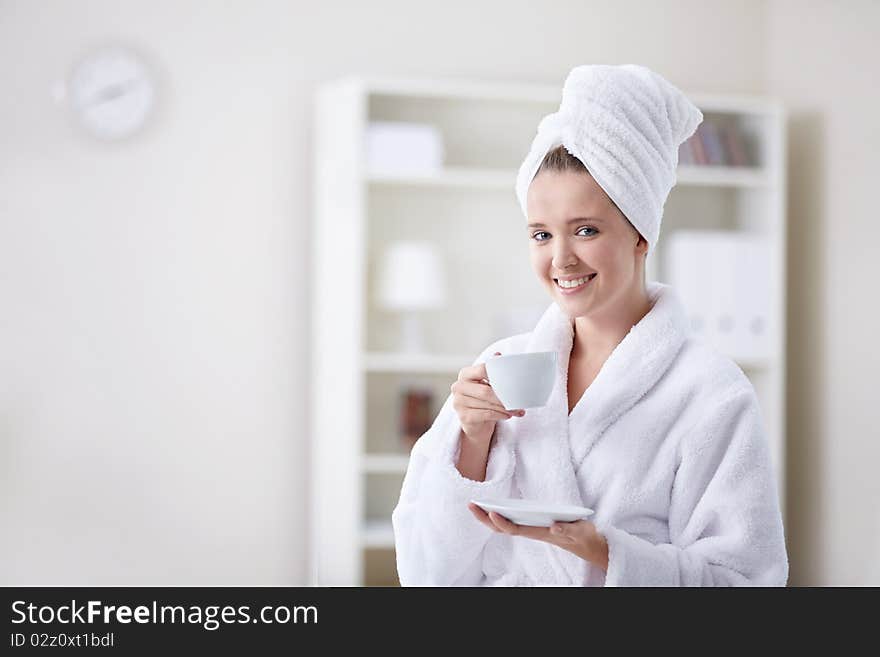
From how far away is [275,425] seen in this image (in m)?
2.58

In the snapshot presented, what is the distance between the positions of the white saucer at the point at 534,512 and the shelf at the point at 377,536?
171cm

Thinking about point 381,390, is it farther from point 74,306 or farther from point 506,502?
point 506,502

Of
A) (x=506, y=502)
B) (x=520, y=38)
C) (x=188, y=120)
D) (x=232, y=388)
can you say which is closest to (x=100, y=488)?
(x=232, y=388)

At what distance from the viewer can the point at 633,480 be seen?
29.9 inches

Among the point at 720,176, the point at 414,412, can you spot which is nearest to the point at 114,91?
Answer: the point at 414,412

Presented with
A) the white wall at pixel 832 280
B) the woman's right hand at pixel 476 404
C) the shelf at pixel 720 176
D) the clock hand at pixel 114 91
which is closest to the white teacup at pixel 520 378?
the woman's right hand at pixel 476 404

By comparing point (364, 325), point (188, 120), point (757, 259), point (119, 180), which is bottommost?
point (364, 325)

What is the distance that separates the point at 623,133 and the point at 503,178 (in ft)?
5.57

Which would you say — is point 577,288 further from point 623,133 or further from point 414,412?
point 414,412

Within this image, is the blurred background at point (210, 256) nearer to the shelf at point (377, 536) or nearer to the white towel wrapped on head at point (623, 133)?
the shelf at point (377, 536)

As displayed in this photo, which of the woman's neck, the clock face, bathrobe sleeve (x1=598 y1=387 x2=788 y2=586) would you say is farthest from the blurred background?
bathrobe sleeve (x1=598 y1=387 x2=788 y2=586)

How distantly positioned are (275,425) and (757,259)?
1312 mm

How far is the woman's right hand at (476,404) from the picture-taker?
76 cm

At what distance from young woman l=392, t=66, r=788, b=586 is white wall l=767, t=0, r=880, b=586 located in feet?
3.94
